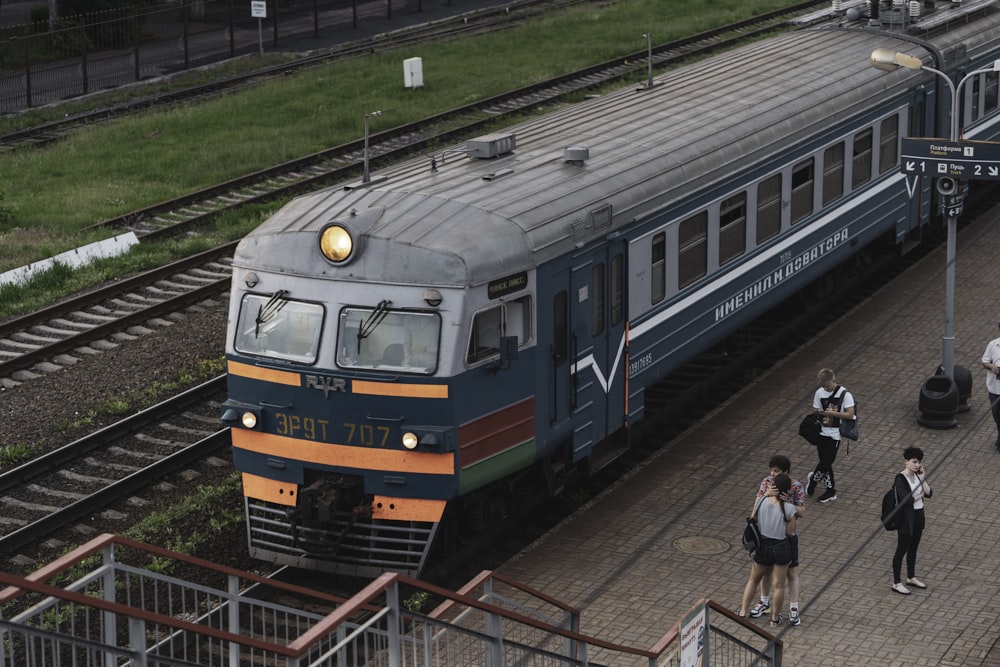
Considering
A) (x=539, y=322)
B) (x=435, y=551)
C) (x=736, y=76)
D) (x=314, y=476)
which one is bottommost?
(x=435, y=551)

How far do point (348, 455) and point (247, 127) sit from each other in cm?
2061

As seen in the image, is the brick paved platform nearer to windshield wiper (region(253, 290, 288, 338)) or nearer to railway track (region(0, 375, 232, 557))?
windshield wiper (region(253, 290, 288, 338))

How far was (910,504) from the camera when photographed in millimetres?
13492

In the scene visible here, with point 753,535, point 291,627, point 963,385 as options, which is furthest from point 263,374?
point 963,385

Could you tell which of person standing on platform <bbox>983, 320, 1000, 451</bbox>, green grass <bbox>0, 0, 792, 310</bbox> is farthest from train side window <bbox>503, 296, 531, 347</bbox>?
green grass <bbox>0, 0, 792, 310</bbox>

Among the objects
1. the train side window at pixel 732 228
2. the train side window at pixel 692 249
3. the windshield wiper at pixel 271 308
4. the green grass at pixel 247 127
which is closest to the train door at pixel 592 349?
the train side window at pixel 692 249

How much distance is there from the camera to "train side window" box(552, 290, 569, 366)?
562 inches

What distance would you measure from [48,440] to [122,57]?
26740 mm

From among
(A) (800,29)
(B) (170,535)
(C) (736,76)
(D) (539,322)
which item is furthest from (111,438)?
(A) (800,29)

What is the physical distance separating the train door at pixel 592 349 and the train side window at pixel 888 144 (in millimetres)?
7849

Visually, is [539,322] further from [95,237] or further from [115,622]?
[95,237]

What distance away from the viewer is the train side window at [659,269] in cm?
1627

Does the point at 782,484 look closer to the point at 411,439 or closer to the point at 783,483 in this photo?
the point at 783,483

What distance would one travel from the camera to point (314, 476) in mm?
13711
